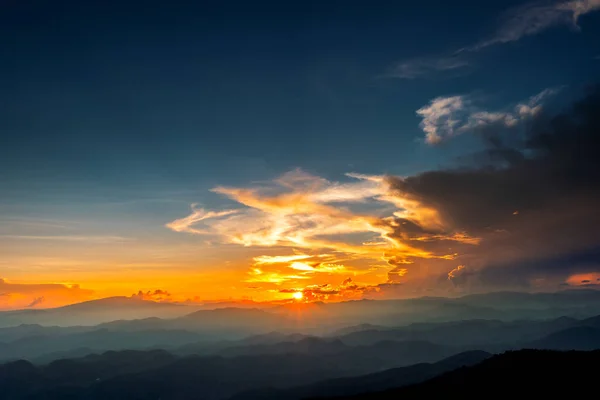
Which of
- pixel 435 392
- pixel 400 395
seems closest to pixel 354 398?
pixel 400 395

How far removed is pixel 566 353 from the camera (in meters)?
192

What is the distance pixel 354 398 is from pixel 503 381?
67308 millimetres

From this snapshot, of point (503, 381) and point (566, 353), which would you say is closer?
point (503, 381)

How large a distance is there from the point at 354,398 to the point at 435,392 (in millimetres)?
37906

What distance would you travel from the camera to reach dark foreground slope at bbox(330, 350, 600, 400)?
15500 centimetres

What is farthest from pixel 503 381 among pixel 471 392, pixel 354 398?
pixel 354 398

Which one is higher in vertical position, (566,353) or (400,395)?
(566,353)

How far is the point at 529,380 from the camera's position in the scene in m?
169

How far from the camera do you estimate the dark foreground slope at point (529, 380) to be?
155000 millimetres

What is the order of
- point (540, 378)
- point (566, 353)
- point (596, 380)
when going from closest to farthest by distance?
point (596, 380)
point (540, 378)
point (566, 353)

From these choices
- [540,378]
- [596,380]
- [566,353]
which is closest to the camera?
[596,380]

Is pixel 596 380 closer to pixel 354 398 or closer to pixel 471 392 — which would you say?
pixel 471 392

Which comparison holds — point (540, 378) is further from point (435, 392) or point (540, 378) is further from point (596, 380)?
point (435, 392)

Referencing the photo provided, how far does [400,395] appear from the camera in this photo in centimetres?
19375
